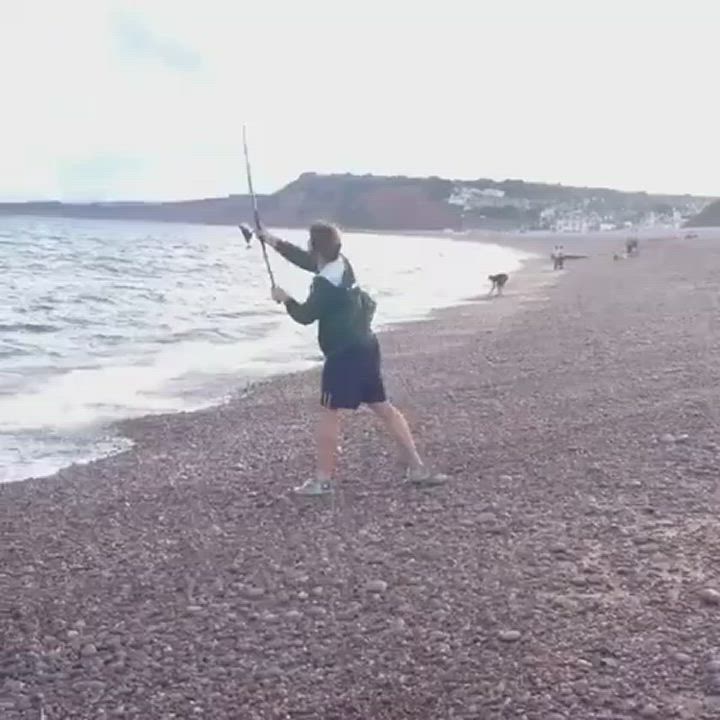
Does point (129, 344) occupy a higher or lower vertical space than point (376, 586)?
lower

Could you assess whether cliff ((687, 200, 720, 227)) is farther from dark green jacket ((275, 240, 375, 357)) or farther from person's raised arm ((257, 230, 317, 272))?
dark green jacket ((275, 240, 375, 357))

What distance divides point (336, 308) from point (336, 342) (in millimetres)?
225

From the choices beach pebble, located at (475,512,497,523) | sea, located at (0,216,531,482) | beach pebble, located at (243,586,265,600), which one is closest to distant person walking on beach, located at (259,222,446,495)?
beach pebble, located at (475,512,497,523)

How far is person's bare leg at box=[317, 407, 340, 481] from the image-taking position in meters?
7.10

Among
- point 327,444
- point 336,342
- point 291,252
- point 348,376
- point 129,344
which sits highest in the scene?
point 291,252

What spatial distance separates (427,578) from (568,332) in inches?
445

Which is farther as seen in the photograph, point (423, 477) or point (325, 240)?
point (423, 477)

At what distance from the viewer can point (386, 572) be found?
17.7 feet

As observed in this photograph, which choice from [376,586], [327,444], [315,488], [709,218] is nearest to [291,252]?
[327,444]

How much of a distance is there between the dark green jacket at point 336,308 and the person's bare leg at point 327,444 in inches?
16.3

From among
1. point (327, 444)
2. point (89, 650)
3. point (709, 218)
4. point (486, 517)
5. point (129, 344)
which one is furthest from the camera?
point (709, 218)

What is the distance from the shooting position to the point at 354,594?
511 centimetres

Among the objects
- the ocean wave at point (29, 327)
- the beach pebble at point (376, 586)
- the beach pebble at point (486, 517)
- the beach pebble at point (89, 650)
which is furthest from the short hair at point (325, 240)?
the ocean wave at point (29, 327)

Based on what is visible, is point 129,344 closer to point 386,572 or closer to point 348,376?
point 348,376
